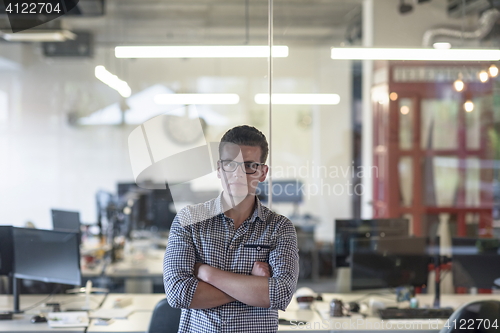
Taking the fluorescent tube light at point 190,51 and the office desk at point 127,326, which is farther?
the fluorescent tube light at point 190,51

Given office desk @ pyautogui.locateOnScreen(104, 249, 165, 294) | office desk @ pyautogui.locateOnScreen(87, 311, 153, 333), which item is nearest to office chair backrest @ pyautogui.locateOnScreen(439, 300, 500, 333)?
office desk @ pyautogui.locateOnScreen(87, 311, 153, 333)

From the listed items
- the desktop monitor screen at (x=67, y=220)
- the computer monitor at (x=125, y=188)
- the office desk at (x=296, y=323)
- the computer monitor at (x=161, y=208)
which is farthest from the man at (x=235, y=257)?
the computer monitor at (x=125, y=188)

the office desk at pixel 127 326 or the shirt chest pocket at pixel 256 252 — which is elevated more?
the shirt chest pocket at pixel 256 252

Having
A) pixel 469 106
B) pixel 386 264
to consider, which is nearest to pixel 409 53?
pixel 386 264

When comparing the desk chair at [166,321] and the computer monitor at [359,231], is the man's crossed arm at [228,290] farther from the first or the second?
the computer monitor at [359,231]

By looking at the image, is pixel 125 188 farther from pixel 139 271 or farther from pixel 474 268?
pixel 474 268

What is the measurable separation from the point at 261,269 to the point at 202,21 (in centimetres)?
620

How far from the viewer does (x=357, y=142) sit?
7547 mm

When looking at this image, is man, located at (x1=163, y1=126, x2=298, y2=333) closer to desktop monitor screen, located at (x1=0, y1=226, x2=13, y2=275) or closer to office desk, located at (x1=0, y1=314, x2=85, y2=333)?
office desk, located at (x1=0, y1=314, x2=85, y2=333)

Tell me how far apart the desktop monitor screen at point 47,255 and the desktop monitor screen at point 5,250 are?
38 mm

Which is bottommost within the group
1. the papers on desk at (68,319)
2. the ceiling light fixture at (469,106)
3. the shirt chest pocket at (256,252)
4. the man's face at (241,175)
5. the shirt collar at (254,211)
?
the papers on desk at (68,319)

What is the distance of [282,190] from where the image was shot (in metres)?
4.14

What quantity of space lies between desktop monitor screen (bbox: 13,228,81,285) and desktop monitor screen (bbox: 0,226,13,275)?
4 cm

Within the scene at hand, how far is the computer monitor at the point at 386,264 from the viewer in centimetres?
331
